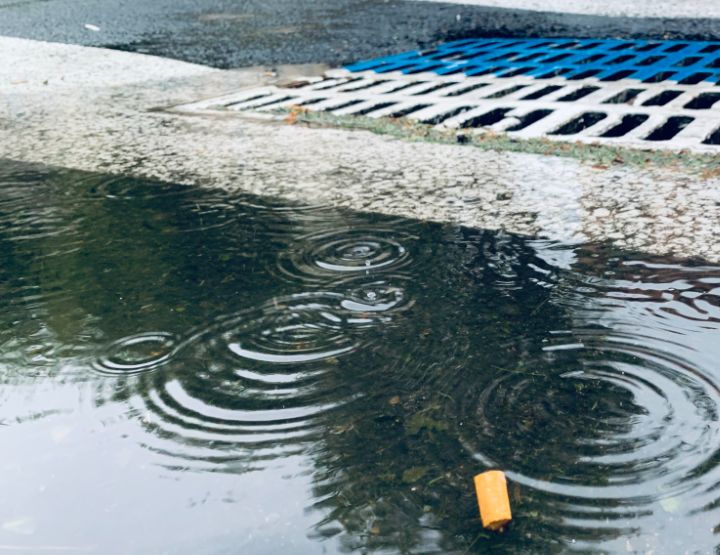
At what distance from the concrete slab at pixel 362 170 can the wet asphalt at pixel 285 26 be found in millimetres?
1231

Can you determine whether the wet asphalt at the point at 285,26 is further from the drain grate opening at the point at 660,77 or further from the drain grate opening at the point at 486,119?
the drain grate opening at the point at 486,119

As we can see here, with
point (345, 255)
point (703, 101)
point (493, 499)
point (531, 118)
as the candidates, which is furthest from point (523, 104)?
point (493, 499)

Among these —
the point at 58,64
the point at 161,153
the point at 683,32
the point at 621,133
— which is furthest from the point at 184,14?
the point at 621,133

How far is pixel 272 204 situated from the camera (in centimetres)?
300

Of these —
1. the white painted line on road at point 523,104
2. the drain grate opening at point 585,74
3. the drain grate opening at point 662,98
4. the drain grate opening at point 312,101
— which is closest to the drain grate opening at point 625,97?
the white painted line on road at point 523,104

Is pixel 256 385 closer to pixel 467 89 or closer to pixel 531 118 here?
pixel 531 118

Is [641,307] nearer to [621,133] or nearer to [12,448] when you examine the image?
[12,448]

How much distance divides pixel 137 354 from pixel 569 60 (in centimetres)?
385

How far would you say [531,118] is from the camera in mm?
3988

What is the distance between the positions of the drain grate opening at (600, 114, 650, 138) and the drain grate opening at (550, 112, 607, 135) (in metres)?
0.08

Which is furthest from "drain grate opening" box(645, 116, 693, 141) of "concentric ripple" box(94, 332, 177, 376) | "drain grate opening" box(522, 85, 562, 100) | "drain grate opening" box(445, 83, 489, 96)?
"concentric ripple" box(94, 332, 177, 376)

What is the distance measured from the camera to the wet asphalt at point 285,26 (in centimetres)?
619

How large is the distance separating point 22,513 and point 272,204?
1.60m

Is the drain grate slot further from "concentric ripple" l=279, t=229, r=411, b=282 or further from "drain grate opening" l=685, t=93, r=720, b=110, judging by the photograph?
"concentric ripple" l=279, t=229, r=411, b=282
